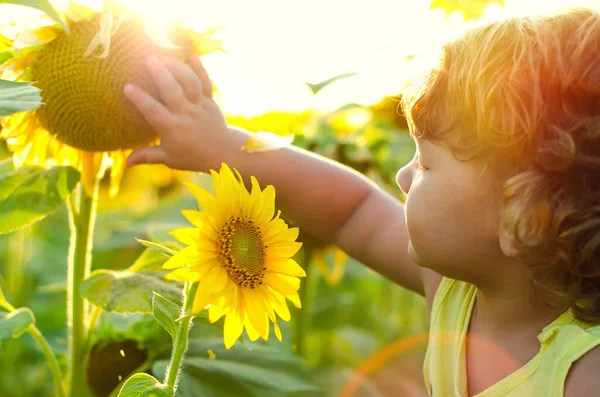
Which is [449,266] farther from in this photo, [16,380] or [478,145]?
[16,380]

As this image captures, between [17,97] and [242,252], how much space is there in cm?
23

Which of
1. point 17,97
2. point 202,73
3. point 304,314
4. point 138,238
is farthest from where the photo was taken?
point 304,314

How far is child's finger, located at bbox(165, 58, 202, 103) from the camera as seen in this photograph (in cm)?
99

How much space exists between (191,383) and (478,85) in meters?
0.47

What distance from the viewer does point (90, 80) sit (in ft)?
3.09

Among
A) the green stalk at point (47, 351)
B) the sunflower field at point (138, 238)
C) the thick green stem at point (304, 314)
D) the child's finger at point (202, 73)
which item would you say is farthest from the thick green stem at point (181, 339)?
the thick green stem at point (304, 314)

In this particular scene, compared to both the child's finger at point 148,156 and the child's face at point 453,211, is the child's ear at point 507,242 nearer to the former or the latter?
the child's face at point 453,211

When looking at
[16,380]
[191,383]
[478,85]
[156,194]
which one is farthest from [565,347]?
[156,194]

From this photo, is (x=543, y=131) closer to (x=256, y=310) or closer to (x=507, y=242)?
(x=507, y=242)

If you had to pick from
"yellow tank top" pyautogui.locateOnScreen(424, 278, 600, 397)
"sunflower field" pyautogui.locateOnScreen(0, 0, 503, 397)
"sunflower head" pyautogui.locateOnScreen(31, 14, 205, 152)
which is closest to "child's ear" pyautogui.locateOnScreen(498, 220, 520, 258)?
"yellow tank top" pyautogui.locateOnScreen(424, 278, 600, 397)

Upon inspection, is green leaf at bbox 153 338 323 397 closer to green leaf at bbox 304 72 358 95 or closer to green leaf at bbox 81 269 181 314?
green leaf at bbox 81 269 181 314

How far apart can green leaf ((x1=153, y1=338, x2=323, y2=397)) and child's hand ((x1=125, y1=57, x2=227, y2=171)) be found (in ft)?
0.77

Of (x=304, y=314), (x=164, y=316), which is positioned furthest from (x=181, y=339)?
(x=304, y=314)

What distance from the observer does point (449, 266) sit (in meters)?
0.89
